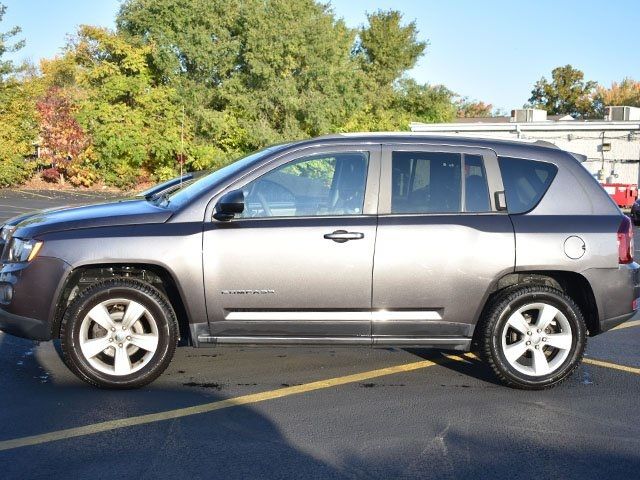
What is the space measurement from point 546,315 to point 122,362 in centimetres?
314

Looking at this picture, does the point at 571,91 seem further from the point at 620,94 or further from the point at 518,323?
the point at 518,323

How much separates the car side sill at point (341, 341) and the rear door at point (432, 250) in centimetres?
1

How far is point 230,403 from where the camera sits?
5.38 meters

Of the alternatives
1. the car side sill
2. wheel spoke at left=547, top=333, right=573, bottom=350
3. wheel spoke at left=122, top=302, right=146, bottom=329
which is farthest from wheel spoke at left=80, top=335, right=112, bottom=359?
wheel spoke at left=547, top=333, right=573, bottom=350

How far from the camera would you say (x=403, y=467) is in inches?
168

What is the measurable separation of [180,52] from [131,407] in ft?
112

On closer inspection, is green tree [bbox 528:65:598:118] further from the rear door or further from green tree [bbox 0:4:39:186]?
the rear door

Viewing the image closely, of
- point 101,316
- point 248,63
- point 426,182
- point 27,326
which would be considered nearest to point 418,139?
point 426,182

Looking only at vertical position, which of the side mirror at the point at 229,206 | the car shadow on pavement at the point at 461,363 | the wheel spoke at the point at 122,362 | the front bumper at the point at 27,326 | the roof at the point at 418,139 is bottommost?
the car shadow on pavement at the point at 461,363

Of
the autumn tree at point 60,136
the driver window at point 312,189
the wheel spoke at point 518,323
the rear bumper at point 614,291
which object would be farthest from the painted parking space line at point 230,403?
the autumn tree at point 60,136

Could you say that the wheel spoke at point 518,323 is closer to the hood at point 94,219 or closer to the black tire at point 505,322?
the black tire at point 505,322

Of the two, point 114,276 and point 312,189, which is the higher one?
point 312,189

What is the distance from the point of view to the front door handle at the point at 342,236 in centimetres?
564

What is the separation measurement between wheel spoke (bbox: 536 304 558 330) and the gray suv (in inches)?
0.7
